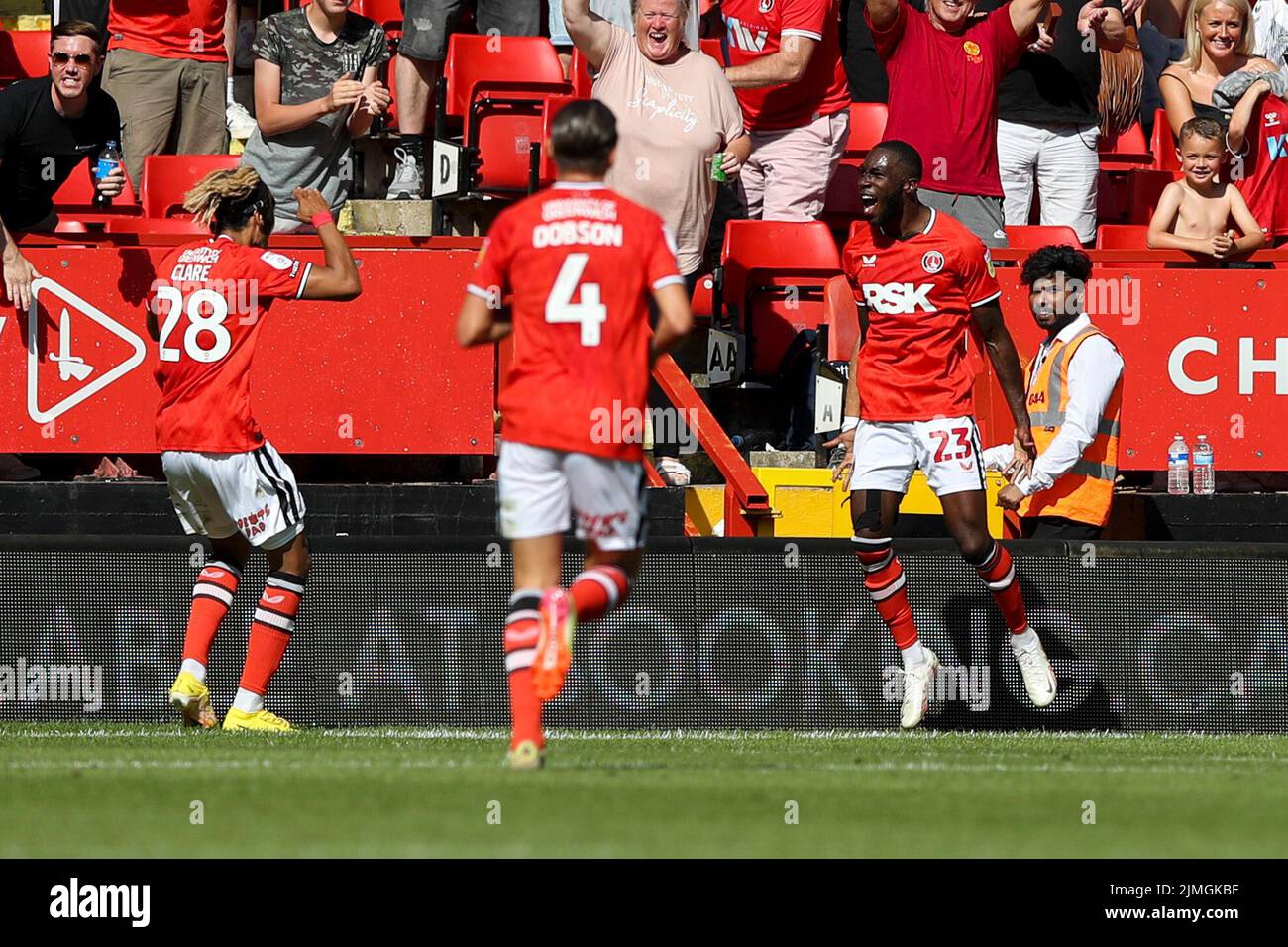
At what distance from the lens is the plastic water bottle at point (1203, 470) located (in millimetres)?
10508

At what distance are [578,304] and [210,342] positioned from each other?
256 cm

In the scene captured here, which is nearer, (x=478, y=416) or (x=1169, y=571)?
(x=1169, y=571)

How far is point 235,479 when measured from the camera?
8.29 m

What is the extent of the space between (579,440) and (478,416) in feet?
13.2

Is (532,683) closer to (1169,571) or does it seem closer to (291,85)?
(1169,571)

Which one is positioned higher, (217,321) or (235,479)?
(217,321)

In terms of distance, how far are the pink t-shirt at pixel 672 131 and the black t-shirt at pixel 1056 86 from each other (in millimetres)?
2202

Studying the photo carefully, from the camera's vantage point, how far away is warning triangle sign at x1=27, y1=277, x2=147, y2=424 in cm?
1005

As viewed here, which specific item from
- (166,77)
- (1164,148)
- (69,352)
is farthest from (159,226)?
(1164,148)

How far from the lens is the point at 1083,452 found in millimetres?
9523

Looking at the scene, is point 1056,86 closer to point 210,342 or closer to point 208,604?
point 210,342

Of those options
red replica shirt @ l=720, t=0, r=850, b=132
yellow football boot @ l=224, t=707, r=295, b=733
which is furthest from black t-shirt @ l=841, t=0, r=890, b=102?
yellow football boot @ l=224, t=707, r=295, b=733

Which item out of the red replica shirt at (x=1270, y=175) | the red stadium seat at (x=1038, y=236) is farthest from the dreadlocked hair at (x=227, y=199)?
the red replica shirt at (x=1270, y=175)

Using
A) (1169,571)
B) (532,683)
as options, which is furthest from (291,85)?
(532,683)
